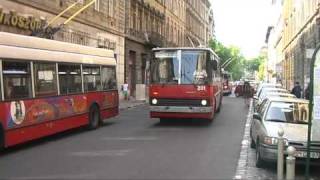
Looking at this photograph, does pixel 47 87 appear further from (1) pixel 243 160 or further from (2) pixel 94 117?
(1) pixel 243 160

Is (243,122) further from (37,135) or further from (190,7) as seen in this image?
(190,7)

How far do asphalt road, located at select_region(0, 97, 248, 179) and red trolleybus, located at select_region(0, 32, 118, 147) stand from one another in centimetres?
53

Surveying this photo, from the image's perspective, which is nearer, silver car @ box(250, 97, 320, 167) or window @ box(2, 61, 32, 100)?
silver car @ box(250, 97, 320, 167)

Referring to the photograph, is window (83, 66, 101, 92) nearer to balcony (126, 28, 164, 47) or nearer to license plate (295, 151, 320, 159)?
license plate (295, 151, 320, 159)

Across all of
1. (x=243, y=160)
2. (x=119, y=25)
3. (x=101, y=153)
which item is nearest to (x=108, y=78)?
(x=101, y=153)

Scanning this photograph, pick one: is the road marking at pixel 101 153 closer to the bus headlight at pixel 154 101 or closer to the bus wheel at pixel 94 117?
the bus wheel at pixel 94 117

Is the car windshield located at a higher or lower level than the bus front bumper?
higher

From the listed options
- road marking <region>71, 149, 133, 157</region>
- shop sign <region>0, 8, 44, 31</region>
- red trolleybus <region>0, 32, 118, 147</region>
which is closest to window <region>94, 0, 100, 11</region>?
shop sign <region>0, 8, 44, 31</region>

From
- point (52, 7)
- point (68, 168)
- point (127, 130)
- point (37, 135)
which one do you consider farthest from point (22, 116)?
point (52, 7)

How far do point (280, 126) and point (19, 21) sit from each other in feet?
54.5

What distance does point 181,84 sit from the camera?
21.7 meters

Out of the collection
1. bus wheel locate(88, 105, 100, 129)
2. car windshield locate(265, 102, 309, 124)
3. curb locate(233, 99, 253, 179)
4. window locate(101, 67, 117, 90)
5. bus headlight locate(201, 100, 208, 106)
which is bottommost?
curb locate(233, 99, 253, 179)

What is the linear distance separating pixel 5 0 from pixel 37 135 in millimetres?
11275

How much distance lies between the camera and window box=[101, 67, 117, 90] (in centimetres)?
2212
